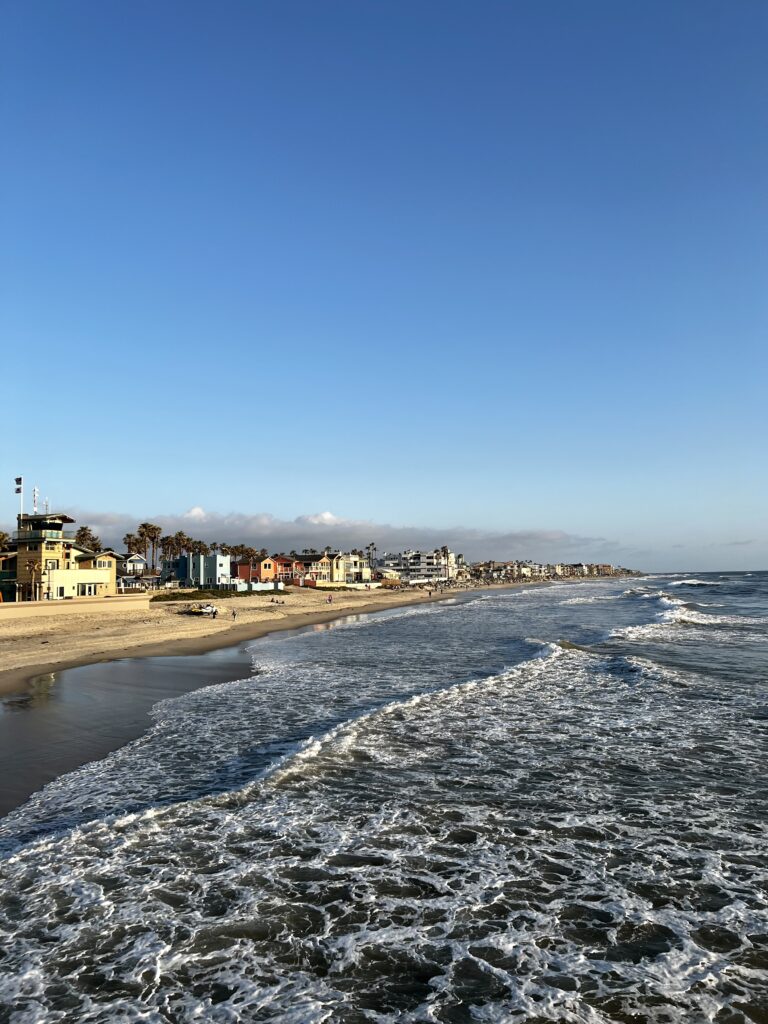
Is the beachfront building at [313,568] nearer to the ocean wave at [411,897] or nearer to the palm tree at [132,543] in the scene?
the palm tree at [132,543]

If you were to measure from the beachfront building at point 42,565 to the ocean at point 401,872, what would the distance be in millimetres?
48516

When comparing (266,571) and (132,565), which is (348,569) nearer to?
(266,571)

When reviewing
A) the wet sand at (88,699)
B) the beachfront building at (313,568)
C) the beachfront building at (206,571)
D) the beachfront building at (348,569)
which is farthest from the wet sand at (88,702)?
the beachfront building at (348,569)

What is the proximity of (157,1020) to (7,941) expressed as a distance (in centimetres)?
272

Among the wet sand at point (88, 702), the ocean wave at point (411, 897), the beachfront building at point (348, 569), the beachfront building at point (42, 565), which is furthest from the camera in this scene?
the beachfront building at point (348, 569)

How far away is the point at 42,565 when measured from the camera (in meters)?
59.8

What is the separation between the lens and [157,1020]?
20.3 feet

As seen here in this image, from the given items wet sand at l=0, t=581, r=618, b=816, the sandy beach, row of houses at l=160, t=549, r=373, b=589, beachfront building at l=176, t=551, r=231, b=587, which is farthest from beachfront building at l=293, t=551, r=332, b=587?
wet sand at l=0, t=581, r=618, b=816

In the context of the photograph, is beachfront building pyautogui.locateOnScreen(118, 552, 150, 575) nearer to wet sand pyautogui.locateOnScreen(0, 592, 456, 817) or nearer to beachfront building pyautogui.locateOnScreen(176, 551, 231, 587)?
beachfront building pyautogui.locateOnScreen(176, 551, 231, 587)

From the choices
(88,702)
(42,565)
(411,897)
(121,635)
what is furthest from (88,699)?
(42,565)

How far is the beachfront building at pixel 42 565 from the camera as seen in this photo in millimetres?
59688

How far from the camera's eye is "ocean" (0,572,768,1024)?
6578 mm

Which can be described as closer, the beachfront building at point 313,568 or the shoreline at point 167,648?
the shoreline at point 167,648

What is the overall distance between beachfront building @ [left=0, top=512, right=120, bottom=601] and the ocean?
159 feet
